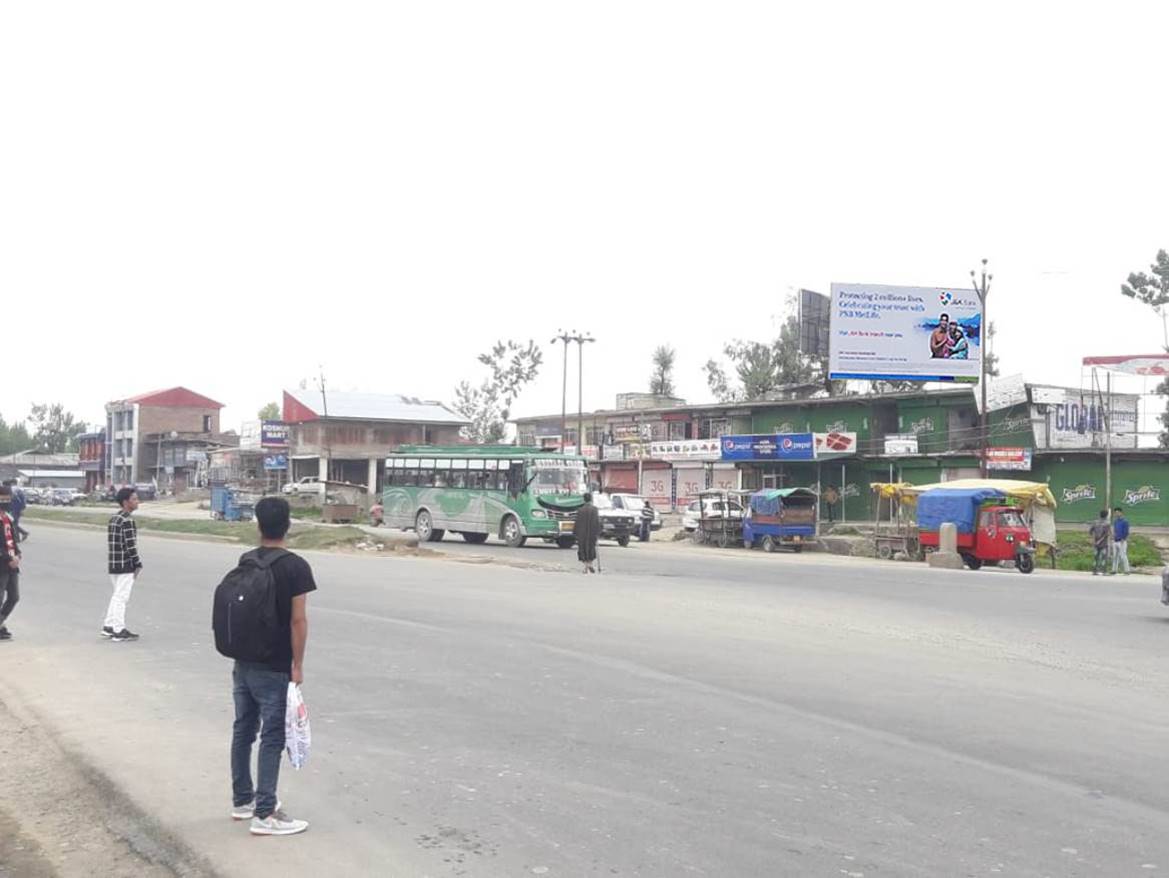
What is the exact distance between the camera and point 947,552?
3272 centimetres

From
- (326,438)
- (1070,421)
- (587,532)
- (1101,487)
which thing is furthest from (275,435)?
(587,532)

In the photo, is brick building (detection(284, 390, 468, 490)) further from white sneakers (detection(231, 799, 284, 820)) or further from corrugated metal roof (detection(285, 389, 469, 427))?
white sneakers (detection(231, 799, 284, 820))

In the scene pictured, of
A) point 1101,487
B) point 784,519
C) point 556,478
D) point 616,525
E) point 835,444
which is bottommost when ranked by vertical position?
point 616,525

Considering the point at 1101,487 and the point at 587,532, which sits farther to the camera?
the point at 1101,487

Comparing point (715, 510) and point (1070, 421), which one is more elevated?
point (1070, 421)

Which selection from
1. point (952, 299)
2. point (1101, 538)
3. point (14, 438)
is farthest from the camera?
point (14, 438)

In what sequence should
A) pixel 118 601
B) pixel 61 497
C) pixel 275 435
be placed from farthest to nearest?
pixel 61 497
pixel 275 435
pixel 118 601

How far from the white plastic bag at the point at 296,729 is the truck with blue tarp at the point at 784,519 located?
35.8 meters

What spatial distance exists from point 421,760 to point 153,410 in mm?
108508

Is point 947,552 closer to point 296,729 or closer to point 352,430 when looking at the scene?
point 296,729

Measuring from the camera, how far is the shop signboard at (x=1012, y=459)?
4950 centimetres

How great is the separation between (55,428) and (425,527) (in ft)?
518

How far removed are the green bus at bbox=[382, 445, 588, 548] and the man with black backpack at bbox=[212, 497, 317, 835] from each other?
28977mm

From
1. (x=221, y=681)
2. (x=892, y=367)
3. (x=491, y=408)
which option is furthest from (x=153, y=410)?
(x=221, y=681)
